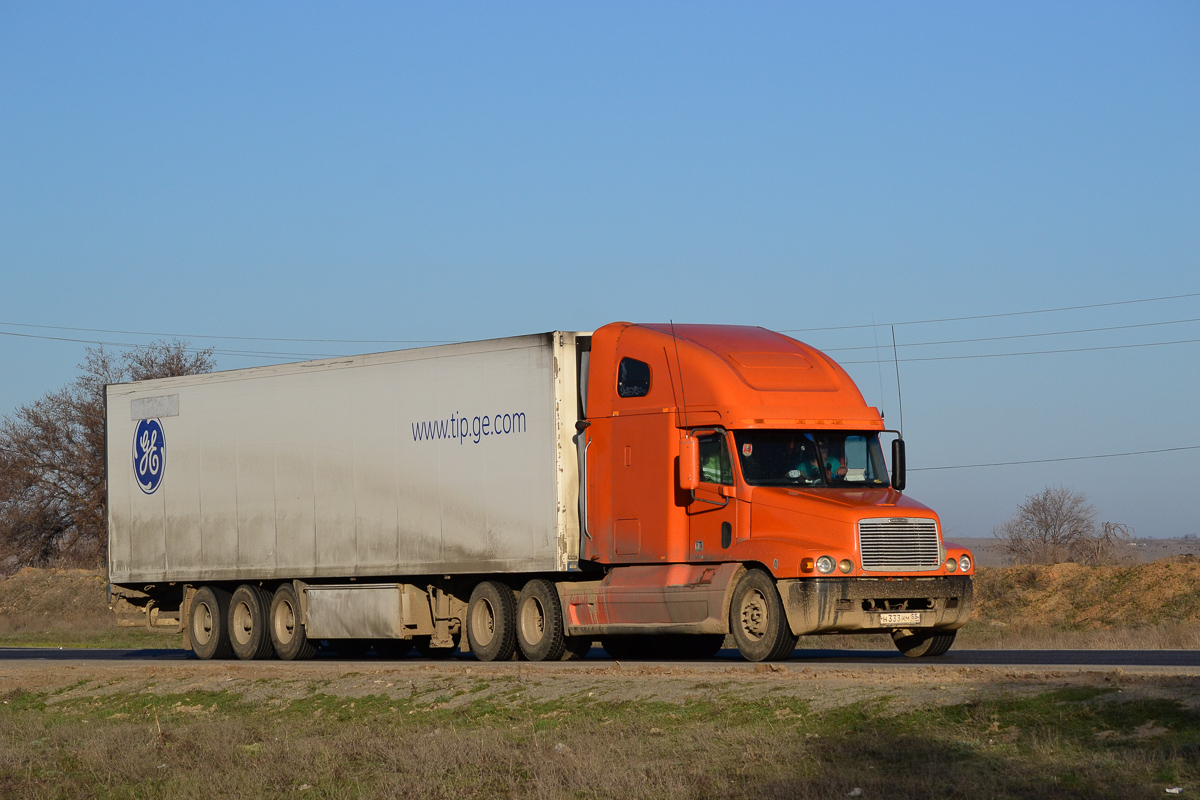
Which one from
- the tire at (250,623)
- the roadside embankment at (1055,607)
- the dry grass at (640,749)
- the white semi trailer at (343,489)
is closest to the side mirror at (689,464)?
the white semi trailer at (343,489)

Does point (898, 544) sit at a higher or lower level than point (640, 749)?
higher

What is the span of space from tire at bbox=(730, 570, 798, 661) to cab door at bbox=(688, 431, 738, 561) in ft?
1.82

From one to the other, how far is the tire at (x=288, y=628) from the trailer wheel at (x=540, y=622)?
4736mm

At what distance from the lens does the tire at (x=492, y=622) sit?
2081 cm

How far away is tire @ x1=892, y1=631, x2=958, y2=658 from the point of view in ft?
61.3

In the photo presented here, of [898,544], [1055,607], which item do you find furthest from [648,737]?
[1055,607]

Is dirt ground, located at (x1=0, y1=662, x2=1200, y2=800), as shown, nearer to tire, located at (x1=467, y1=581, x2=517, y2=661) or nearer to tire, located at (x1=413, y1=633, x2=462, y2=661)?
tire, located at (x1=467, y1=581, x2=517, y2=661)

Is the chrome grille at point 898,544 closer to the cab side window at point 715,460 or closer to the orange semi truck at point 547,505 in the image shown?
the orange semi truck at point 547,505

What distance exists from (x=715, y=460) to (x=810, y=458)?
1.18 m

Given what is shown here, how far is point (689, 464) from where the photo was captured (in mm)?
18328

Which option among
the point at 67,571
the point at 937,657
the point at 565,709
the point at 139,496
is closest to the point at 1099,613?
the point at 937,657

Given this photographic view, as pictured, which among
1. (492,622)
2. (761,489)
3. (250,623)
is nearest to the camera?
(761,489)

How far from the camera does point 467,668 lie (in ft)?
Result: 61.0

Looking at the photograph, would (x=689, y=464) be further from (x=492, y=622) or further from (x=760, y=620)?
(x=492, y=622)
